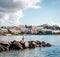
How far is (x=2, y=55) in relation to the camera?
4797cm

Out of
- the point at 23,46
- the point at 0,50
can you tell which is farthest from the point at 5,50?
the point at 23,46

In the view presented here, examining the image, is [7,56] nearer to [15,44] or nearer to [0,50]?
[0,50]

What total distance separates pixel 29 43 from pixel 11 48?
19.0 feet

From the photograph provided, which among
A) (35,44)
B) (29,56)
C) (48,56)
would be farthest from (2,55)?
(35,44)

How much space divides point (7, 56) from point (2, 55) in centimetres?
174

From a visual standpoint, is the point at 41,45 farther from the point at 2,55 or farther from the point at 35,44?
the point at 2,55

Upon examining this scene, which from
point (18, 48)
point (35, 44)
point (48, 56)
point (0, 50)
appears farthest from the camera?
point (35, 44)

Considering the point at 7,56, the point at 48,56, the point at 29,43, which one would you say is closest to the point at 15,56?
the point at 7,56

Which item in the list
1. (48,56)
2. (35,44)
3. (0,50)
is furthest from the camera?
(35,44)

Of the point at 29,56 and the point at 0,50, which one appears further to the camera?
the point at 0,50

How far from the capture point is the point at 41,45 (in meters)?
67.4

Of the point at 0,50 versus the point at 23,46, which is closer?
the point at 0,50

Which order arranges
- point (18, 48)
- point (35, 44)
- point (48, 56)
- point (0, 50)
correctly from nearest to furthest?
point (48, 56), point (0, 50), point (18, 48), point (35, 44)

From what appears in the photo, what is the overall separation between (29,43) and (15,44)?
16.1 feet
